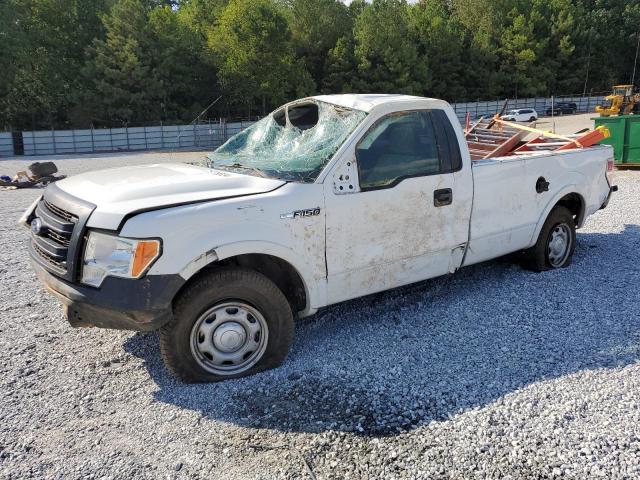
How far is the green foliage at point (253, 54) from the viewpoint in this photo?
4675 centimetres

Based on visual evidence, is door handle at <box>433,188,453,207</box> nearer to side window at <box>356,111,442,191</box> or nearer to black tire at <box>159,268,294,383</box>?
side window at <box>356,111,442,191</box>

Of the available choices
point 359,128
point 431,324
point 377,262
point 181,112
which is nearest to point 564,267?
point 431,324

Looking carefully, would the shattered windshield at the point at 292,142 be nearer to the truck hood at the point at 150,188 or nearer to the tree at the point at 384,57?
the truck hood at the point at 150,188

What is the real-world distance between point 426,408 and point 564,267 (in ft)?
11.5

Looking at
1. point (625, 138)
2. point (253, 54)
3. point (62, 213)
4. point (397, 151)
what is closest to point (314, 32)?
point (253, 54)

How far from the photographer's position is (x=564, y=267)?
20.3 feet

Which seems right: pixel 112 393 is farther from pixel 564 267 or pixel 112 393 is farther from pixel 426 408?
pixel 564 267

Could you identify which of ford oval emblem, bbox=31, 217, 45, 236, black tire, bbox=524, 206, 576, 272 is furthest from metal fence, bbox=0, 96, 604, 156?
Answer: ford oval emblem, bbox=31, 217, 45, 236

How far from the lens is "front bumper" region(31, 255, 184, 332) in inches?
134

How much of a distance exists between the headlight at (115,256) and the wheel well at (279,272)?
0.56m

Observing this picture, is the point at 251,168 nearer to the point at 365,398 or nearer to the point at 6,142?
the point at 365,398

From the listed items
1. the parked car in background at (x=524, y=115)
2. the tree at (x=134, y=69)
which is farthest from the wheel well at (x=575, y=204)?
the tree at (x=134, y=69)

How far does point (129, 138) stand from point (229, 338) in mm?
38485

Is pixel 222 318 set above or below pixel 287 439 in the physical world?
above
